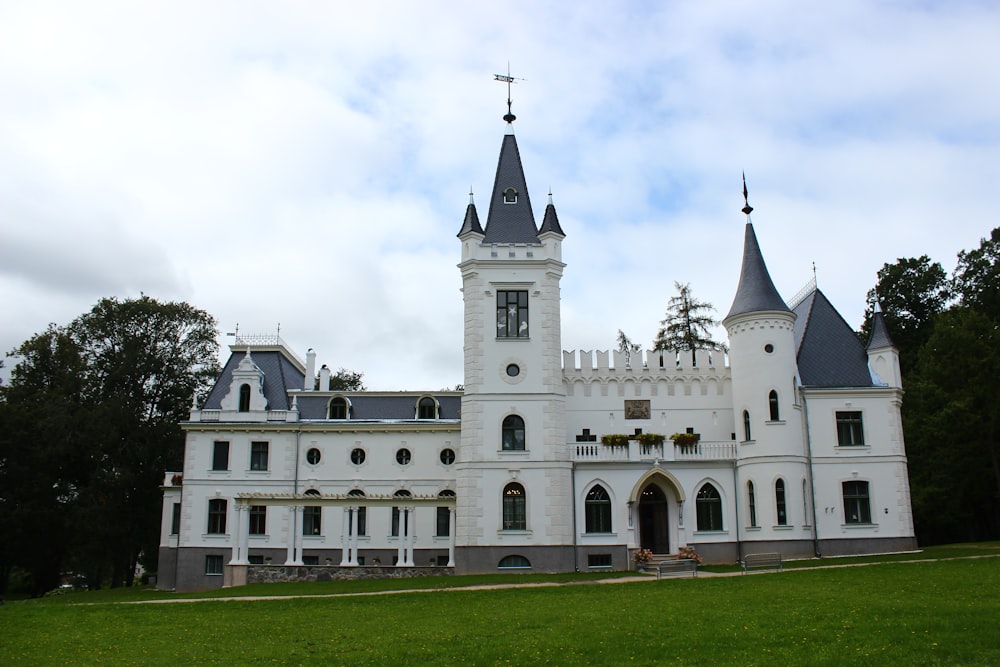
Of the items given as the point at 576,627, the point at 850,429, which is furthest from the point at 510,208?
the point at 576,627

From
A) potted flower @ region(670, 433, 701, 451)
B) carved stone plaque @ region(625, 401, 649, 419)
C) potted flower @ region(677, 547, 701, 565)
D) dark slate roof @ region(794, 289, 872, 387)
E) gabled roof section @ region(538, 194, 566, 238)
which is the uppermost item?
gabled roof section @ region(538, 194, 566, 238)

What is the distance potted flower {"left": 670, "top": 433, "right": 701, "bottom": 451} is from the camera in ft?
→ 117

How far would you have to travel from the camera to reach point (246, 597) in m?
26.6

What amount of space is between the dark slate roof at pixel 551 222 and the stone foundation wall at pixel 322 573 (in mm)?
14992

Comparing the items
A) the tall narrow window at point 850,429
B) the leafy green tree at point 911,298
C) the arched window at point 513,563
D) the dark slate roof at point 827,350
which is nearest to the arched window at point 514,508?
the arched window at point 513,563

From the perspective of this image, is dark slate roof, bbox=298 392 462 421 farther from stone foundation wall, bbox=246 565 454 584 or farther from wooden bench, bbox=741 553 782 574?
wooden bench, bbox=741 553 782 574


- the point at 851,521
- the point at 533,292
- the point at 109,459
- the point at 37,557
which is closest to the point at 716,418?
the point at 851,521

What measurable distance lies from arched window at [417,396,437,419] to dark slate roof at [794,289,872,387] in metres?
16.3

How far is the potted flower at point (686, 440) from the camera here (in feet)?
117

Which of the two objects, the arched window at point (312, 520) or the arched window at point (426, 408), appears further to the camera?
the arched window at point (426, 408)

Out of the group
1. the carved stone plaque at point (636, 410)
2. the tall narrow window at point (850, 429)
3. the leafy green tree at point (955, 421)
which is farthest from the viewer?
the leafy green tree at point (955, 421)

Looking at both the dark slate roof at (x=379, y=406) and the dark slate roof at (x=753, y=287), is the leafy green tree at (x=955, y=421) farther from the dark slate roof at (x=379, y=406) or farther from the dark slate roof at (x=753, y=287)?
the dark slate roof at (x=379, y=406)

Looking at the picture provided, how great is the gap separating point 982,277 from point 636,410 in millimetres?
25789

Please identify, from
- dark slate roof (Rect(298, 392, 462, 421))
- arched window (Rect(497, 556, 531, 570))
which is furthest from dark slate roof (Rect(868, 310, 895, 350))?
dark slate roof (Rect(298, 392, 462, 421))
